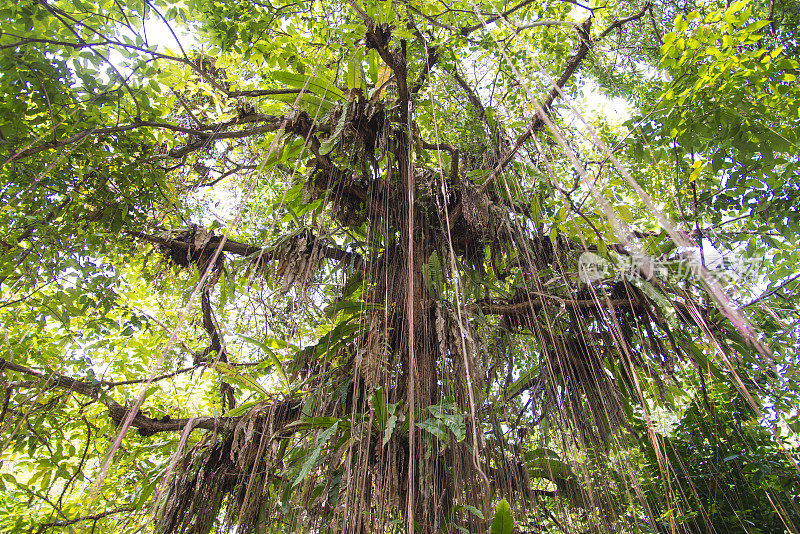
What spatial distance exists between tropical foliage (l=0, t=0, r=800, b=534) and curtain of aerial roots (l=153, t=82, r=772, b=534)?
0.01 metres

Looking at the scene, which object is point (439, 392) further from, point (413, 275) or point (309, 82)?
point (309, 82)

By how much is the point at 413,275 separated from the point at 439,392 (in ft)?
1.46

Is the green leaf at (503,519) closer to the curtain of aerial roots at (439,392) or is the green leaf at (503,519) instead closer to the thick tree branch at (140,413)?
the curtain of aerial roots at (439,392)

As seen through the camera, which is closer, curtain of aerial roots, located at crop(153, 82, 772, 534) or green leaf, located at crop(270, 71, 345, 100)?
curtain of aerial roots, located at crop(153, 82, 772, 534)

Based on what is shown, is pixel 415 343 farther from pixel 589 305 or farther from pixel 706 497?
pixel 706 497

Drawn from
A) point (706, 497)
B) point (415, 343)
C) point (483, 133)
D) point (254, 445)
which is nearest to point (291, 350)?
point (254, 445)

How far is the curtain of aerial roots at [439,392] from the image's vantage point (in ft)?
3.95

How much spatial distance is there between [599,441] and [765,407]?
29.7 inches

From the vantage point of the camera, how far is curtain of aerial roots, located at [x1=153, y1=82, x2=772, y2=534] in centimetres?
121

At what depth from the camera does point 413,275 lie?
1623 mm

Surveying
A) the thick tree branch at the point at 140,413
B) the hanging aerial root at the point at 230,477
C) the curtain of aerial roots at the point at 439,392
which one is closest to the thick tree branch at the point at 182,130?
the curtain of aerial roots at the point at 439,392

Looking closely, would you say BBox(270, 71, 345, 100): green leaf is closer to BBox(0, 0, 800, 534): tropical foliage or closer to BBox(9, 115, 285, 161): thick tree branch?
BBox(0, 0, 800, 534): tropical foliage

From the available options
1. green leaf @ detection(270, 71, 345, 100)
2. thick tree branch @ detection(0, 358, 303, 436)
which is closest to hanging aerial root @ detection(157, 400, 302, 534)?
thick tree branch @ detection(0, 358, 303, 436)

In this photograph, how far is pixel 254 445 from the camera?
148cm
